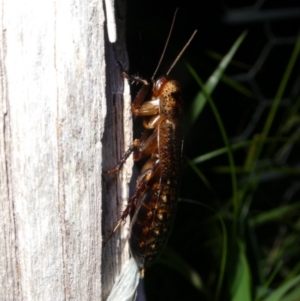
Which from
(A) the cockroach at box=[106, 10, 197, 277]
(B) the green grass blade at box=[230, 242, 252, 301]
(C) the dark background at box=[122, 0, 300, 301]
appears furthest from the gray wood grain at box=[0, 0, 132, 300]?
(C) the dark background at box=[122, 0, 300, 301]

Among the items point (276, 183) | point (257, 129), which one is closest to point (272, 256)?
point (276, 183)

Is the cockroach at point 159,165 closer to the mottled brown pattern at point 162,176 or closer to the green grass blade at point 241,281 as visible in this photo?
the mottled brown pattern at point 162,176

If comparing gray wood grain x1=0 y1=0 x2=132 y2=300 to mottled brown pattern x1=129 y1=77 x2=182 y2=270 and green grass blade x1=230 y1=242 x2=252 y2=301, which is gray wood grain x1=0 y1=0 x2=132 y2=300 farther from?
green grass blade x1=230 y1=242 x2=252 y2=301

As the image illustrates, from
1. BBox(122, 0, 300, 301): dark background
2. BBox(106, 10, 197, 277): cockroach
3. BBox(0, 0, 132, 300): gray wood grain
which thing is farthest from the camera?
BBox(122, 0, 300, 301): dark background

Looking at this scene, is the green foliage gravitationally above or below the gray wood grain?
below

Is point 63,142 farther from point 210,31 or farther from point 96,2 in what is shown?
point 210,31

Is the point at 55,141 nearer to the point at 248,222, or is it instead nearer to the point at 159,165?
the point at 159,165

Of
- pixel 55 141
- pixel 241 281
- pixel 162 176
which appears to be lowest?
pixel 241 281

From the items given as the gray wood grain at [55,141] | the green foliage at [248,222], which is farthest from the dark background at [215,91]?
the gray wood grain at [55,141]

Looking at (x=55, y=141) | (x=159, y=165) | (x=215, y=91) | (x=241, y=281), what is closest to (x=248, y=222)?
(x=241, y=281)
